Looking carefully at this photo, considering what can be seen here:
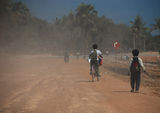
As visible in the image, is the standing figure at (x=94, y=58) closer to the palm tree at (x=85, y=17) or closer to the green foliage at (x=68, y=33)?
the green foliage at (x=68, y=33)

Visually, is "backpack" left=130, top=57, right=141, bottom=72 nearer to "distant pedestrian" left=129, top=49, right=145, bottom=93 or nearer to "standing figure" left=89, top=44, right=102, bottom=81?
"distant pedestrian" left=129, top=49, right=145, bottom=93

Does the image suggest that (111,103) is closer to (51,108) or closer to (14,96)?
(51,108)

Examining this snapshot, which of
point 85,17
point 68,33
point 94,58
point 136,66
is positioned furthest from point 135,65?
point 68,33

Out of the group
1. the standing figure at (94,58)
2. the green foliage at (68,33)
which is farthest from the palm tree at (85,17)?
the standing figure at (94,58)

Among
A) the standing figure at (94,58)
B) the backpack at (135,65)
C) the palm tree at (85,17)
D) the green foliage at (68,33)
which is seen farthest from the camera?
the palm tree at (85,17)

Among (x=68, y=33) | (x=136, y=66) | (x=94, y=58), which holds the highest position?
(x=68, y=33)

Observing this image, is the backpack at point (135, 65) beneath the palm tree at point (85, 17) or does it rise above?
beneath

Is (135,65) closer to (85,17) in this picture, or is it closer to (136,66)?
(136,66)

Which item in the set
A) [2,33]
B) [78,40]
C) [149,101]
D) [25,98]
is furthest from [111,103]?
[78,40]

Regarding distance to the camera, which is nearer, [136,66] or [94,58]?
[136,66]

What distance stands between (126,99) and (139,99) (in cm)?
50

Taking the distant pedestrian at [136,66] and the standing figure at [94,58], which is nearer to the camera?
the distant pedestrian at [136,66]

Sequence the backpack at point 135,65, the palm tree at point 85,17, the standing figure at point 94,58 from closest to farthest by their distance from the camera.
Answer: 1. the backpack at point 135,65
2. the standing figure at point 94,58
3. the palm tree at point 85,17

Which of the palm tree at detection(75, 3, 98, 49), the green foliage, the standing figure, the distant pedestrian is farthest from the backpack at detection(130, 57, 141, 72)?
the palm tree at detection(75, 3, 98, 49)
